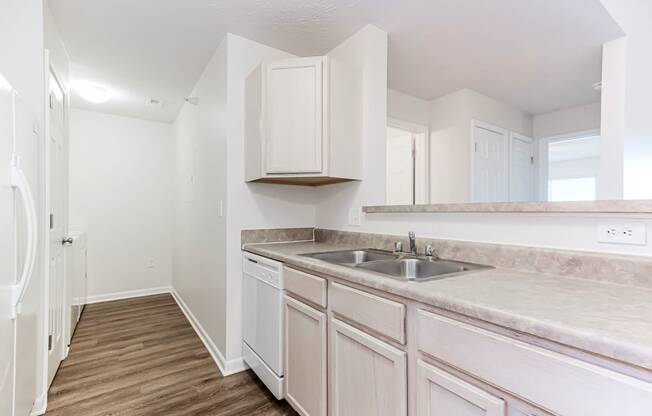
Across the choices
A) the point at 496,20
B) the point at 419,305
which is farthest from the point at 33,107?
the point at 496,20

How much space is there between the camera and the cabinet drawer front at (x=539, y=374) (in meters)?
0.58

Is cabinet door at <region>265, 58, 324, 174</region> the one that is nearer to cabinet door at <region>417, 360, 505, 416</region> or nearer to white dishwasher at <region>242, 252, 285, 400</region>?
white dishwasher at <region>242, 252, 285, 400</region>

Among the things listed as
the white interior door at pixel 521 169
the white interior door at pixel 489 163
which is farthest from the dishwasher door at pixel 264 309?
the white interior door at pixel 521 169

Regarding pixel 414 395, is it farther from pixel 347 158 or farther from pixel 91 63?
pixel 91 63

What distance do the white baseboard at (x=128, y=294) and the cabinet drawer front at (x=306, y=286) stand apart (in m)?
3.32

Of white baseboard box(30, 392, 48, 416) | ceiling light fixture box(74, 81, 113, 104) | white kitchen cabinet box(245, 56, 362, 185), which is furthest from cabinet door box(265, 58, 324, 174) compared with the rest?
ceiling light fixture box(74, 81, 113, 104)

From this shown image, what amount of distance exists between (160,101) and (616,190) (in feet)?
13.9

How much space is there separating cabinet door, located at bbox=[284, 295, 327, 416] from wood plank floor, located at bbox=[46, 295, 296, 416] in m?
0.29

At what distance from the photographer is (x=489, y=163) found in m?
3.19

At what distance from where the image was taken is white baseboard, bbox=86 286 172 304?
374 cm

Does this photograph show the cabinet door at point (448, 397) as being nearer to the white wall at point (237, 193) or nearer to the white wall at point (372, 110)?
the white wall at point (372, 110)

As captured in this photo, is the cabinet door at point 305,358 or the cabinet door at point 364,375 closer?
the cabinet door at point 364,375

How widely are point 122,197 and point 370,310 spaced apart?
4033mm

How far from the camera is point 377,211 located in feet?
6.41
